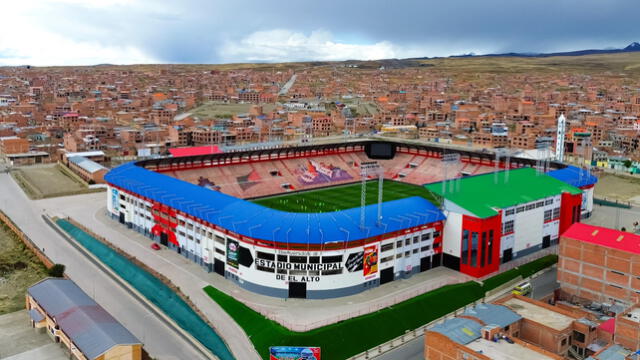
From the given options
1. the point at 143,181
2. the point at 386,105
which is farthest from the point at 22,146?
the point at 386,105

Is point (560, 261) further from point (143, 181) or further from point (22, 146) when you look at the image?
point (22, 146)

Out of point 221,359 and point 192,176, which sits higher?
point 192,176

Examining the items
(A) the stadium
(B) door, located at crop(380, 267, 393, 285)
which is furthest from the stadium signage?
(B) door, located at crop(380, 267, 393, 285)

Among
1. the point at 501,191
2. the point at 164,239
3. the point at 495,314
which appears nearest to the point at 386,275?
the point at 495,314

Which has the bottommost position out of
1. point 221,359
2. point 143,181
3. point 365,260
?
point 221,359

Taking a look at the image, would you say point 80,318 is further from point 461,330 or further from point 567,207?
point 567,207

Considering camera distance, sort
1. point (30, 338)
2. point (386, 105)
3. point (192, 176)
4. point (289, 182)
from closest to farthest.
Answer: point (30, 338), point (192, 176), point (289, 182), point (386, 105)

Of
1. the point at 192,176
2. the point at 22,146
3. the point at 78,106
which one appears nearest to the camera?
the point at 192,176
